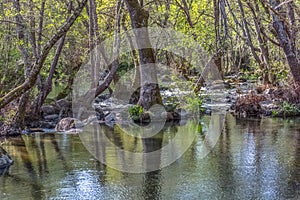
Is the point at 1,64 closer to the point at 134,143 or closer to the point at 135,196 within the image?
the point at 134,143

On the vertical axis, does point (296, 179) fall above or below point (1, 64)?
below

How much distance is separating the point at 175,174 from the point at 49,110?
392 inches

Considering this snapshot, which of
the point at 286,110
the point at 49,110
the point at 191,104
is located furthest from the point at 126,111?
the point at 286,110

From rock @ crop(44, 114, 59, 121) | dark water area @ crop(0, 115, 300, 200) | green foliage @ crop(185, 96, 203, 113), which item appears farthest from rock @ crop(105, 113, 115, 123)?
dark water area @ crop(0, 115, 300, 200)

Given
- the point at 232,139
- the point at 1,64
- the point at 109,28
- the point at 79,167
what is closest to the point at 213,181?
the point at 79,167

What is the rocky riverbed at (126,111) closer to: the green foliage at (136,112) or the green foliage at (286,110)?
the green foliage at (286,110)

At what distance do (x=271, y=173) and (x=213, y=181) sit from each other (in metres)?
1.10

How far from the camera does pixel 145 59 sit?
15.6 m

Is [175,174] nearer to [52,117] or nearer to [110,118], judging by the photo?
[110,118]

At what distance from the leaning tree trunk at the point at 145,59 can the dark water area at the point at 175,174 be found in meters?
4.06

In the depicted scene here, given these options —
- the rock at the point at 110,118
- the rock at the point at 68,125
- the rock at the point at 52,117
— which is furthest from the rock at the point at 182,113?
the rock at the point at 52,117

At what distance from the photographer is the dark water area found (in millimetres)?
7215

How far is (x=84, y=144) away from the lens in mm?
11688

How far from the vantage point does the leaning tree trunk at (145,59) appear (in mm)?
15320
